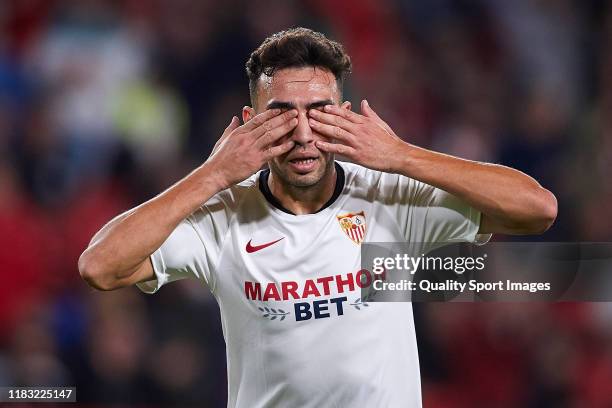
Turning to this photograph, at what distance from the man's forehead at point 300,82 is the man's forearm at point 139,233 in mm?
363

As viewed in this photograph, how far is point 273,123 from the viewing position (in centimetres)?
280

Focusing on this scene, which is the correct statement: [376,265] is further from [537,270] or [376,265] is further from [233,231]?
[537,270]

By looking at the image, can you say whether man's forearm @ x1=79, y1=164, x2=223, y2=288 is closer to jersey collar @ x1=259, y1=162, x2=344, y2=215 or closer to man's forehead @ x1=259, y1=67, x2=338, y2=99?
jersey collar @ x1=259, y1=162, x2=344, y2=215

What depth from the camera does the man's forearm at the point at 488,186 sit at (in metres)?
2.70

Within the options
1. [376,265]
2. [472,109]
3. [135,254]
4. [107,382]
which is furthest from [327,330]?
[472,109]

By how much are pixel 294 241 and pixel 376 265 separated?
28 centimetres

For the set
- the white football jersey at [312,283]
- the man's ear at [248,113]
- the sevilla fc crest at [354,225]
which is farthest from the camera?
the man's ear at [248,113]

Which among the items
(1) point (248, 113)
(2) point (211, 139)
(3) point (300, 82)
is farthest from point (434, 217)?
(2) point (211, 139)

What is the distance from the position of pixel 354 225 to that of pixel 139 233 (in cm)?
70

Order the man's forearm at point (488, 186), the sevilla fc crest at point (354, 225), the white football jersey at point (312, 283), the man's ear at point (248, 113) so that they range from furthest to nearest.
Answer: the man's ear at point (248, 113), the sevilla fc crest at point (354, 225), the white football jersey at point (312, 283), the man's forearm at point (488, 186)

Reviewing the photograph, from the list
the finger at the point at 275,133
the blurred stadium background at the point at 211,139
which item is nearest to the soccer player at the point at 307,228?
the finger at the point at 275,133

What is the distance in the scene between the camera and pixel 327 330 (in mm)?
2807

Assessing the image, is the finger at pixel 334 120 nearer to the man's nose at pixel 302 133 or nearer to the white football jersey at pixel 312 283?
the man's nose at pixel 302 133

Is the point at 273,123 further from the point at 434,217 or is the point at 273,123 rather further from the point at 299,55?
the point at 434,217
